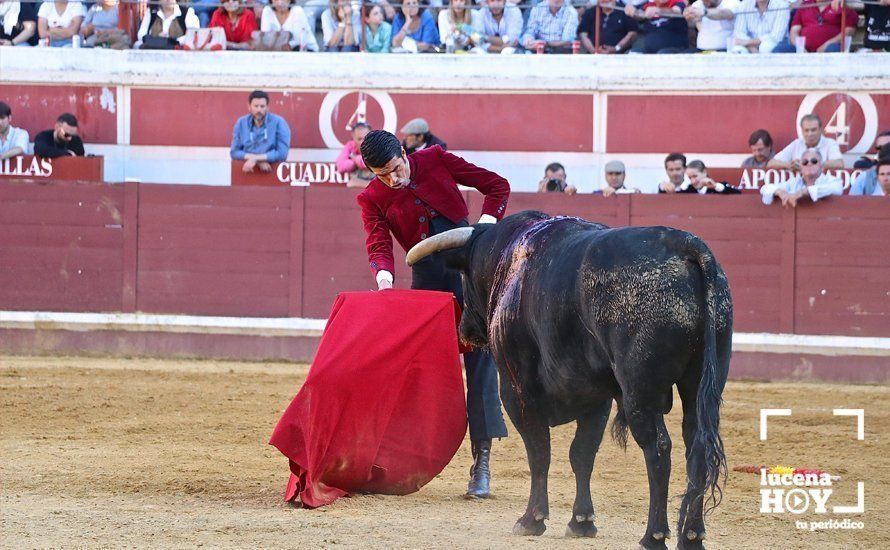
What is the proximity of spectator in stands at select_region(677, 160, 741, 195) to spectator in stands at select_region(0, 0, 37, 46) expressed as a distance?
6183 millimetres

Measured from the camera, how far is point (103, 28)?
1223 cm

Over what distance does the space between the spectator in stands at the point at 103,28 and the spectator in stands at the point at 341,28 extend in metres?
1.77

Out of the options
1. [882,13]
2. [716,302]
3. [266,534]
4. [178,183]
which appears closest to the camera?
[716,302]

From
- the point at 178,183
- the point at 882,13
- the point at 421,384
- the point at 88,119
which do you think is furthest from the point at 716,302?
Result: the point at 88,119

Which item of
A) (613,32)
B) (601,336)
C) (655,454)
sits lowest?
(655,454)

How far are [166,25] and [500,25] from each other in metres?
2.99

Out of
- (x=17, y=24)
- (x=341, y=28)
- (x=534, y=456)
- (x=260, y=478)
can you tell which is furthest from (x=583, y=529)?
(x=17, y=24)

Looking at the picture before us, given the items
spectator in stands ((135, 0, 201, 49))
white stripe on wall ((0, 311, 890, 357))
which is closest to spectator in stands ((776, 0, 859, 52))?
white stripe on wall ((0, 311, 890, 357))

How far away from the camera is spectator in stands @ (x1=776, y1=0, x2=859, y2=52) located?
10.8 meters

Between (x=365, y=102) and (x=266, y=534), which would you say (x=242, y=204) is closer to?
(x=365, y=102)

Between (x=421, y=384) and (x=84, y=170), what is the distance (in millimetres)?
7135

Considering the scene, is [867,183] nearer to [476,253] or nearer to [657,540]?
[476,253]

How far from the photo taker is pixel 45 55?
12031 mm

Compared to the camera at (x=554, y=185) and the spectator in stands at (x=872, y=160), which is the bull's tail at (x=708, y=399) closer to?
the spectator in stands at (x=872, y=160)
